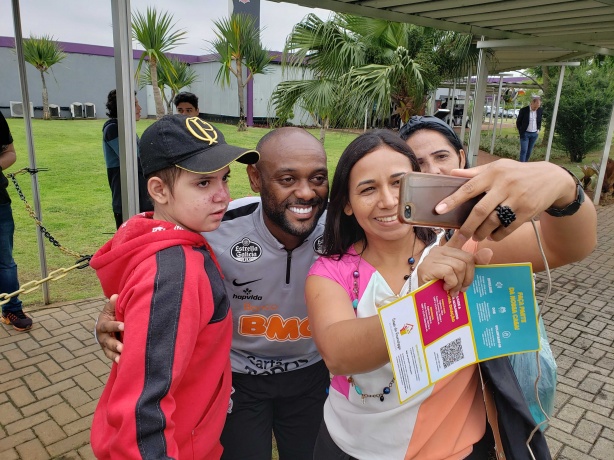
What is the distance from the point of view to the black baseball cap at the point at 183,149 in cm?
142

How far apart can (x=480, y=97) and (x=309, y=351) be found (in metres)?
5.36

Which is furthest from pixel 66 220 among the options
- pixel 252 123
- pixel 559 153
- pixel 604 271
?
pixel 559 153

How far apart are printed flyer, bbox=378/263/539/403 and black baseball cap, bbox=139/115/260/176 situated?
2.48 feet

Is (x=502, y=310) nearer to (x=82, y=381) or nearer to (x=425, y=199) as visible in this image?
(x=425, y=199)

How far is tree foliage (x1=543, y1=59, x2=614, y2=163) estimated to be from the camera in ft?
50.6

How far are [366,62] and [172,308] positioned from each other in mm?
5843

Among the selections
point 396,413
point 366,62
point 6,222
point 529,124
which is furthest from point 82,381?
point 529,124

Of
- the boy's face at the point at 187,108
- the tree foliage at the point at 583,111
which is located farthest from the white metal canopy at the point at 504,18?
the tree foliage at the point at 583,111

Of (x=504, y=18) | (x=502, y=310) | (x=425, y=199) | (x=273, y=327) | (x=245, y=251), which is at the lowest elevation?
(x=273, y=327)

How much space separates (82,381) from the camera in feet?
11.5

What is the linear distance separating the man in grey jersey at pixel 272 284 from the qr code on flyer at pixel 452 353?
0.80 meters

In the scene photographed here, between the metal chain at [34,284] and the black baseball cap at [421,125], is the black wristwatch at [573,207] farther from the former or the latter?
the metal chain at [34,284]

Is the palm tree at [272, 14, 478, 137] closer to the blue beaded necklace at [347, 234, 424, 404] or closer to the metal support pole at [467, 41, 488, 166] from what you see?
the metal support pole at [467, 41, 488, 166]

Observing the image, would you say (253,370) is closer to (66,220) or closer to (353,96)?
(353,96)
